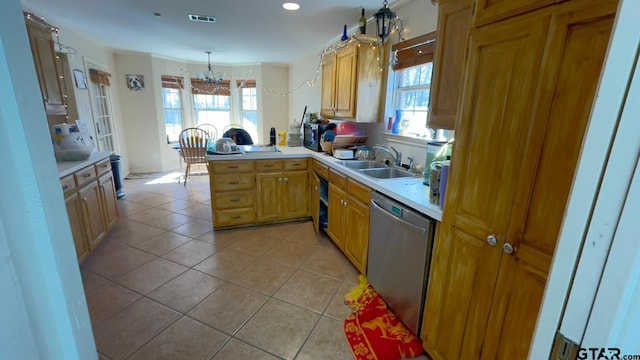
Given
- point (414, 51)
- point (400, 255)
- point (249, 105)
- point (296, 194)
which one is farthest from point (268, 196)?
point (249, 105)

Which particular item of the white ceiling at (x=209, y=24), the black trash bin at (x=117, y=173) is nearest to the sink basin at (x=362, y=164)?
the white ceiling at (x=209, y=24)

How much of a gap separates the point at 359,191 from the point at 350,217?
0.32m

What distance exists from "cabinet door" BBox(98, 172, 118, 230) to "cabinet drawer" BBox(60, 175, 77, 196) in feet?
1.90

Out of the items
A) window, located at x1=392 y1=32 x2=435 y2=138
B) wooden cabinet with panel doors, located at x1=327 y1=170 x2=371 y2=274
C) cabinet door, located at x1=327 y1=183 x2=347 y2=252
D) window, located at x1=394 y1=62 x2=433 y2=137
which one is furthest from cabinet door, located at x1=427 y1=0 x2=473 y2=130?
cabinet door, located at x1=327 y1=183 x2=347 y2=252

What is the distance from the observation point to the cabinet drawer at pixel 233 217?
10.4 feet

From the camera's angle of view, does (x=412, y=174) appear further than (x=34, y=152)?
Yes

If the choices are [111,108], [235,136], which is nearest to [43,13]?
[111,108]

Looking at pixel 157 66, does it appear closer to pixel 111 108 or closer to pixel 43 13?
pixel 111 108

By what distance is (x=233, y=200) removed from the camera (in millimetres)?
3176

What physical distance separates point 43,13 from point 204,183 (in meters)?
3.03

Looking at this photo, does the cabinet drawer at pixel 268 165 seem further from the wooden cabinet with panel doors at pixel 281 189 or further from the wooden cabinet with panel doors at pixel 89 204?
the wooden cabinet with panel doors at pixel 89 204

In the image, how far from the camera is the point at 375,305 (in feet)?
6.50

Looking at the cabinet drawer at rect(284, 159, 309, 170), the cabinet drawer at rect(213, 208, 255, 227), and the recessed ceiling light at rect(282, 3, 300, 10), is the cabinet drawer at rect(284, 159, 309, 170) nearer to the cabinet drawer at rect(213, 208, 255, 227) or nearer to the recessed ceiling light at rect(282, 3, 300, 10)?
the cabinet drawer at rect(213, 208, 255, 227)

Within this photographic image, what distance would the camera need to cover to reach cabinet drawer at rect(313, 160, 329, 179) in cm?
291
